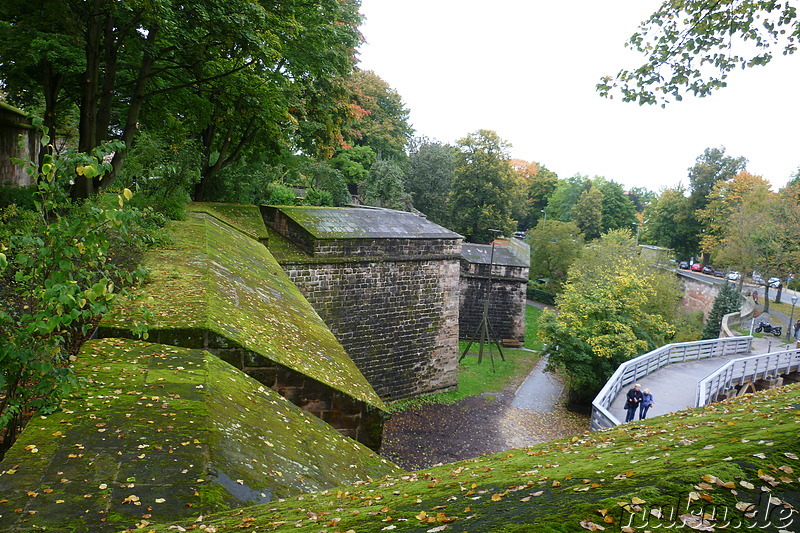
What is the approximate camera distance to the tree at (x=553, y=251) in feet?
125

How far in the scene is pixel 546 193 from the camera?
232ft

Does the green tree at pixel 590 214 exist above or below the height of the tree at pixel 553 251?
above

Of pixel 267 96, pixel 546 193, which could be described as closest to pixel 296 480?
pixel 267 96

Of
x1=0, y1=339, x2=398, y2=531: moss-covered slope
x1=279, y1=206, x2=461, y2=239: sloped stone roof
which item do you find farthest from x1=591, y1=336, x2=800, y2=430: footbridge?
x1=0, y1=339, x2=398, y2=531: moss-covered slope

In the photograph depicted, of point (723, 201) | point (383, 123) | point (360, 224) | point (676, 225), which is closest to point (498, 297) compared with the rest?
point (360, 224)

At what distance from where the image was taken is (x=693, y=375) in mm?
15648

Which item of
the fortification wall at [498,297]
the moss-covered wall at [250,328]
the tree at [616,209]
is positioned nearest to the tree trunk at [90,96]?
the moss-covered wall at [250,328]

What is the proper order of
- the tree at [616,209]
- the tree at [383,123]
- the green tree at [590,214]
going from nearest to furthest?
the tree at [383,123], the green tree at [590,214], the tree at [616,209]

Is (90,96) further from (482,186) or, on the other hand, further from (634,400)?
(482,186)

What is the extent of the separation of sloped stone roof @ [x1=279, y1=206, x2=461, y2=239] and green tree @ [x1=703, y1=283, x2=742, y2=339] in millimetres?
18038

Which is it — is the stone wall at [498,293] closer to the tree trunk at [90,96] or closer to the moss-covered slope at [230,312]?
the moss-covered slope at [230,312]

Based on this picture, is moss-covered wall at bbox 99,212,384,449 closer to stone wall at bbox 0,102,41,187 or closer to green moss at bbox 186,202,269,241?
green moss at bbox 186,202,269,241

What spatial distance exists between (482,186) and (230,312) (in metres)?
33.1

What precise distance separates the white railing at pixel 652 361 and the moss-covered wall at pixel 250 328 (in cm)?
629
